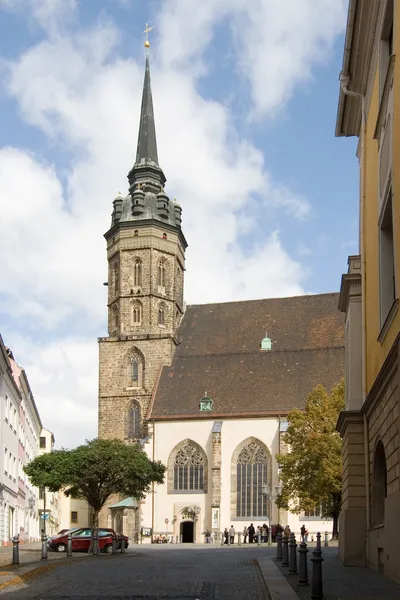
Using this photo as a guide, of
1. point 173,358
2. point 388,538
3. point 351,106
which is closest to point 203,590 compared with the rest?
point 388,538

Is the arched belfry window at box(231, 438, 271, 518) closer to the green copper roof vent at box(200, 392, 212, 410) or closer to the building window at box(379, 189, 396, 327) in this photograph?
the green copper roof vent at box(200, 392, 212, 410)

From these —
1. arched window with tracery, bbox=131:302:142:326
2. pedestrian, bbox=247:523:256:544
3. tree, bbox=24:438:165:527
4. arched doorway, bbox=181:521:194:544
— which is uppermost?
arched window with tracery, bbox=131:302:142:326

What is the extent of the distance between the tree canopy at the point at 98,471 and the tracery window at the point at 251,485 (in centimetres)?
2171

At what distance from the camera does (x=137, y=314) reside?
68562 millimetres

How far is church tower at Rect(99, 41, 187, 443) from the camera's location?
65.6m

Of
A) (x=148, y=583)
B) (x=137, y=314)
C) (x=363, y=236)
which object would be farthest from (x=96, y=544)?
(x=137, y=314)

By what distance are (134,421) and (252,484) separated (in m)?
10.2

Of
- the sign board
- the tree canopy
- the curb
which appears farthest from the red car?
the sign board

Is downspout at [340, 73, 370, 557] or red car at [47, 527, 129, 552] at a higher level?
downspout at [340, 73, 370, 557]

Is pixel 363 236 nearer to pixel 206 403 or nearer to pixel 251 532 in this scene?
pixel 251 532

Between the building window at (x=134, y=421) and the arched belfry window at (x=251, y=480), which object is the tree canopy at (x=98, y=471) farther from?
the building window at (x=134, y=421)

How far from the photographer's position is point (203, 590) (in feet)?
46.8

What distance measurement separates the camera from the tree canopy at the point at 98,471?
1454 inches

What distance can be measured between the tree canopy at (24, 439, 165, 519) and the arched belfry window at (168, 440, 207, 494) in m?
22.0
